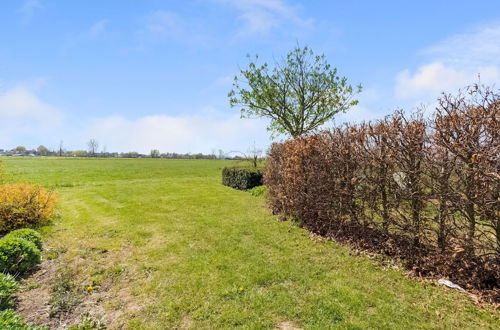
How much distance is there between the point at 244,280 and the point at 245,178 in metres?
10.8

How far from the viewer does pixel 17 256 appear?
15.0 feet

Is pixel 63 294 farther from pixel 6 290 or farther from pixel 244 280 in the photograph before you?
pixel 244 280

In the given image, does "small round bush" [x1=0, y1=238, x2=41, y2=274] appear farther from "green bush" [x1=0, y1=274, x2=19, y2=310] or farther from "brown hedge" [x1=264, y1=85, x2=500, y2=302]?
"brown hedge" [x1=264, y1=85, x2=500, y2=302]

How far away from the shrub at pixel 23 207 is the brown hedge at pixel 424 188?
27.2 feet

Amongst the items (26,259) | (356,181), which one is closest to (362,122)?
(356,181)

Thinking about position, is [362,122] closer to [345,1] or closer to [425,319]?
[425,319]

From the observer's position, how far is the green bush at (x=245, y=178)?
583 inches

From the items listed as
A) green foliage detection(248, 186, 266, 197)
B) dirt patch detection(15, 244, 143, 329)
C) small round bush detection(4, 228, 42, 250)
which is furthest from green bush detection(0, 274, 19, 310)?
green foliage detection(248, 186, 266, 197)

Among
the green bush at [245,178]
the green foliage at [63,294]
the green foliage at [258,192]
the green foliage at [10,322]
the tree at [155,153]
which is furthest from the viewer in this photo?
the tree at [155,153]

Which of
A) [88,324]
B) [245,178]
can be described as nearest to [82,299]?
[88,324]

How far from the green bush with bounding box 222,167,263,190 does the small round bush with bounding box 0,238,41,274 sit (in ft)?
35.5

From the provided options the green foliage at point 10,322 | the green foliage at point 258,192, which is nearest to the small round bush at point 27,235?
the green foliage at point 10,322

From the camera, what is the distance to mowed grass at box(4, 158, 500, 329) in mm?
3219

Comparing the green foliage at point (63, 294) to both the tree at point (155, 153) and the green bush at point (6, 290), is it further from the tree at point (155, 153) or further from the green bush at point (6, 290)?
the tree at point (155, 153)
